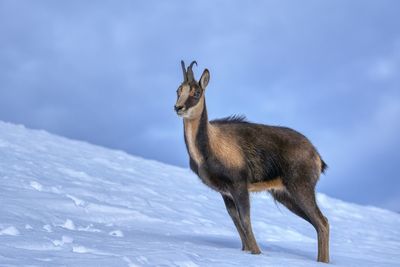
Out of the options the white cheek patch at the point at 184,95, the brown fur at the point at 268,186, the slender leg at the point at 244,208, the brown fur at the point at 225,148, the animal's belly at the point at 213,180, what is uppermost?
the white cheek patch at the point at 184,95

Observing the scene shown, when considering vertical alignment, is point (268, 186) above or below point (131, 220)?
above

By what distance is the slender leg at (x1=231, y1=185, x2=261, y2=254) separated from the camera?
7551mm

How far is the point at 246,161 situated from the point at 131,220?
2.91m

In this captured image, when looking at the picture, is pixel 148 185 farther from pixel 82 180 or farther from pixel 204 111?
pixel 204 111

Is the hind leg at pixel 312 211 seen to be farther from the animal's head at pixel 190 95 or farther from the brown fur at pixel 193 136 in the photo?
the animal's head at pixel 190 95

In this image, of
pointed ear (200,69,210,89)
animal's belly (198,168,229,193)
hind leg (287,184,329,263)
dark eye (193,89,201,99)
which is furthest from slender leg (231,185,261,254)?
pointed ear (200,69,210,89)

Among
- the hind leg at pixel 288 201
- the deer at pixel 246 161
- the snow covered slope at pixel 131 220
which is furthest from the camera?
the hind leg at pixel 288 201

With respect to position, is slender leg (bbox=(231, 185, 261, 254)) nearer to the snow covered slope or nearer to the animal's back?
the snow covered slope

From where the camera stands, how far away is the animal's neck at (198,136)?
7660 mm

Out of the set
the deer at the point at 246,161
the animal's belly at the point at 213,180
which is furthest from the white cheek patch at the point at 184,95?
the animal's belly at the point at 213,180

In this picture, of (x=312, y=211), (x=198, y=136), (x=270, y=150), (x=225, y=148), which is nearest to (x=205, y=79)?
(x=198, y=136)

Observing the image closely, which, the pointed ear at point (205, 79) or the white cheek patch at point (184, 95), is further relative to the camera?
the pointed ear at point (205, 79)

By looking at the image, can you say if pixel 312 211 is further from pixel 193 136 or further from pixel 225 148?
pixel 193 136

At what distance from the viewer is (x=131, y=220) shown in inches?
392
